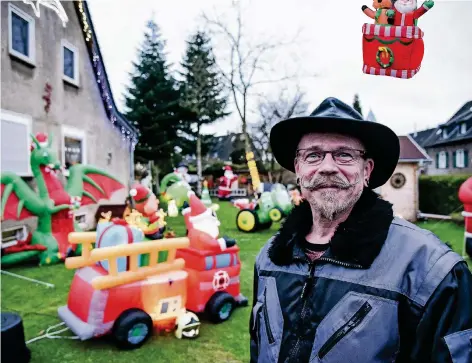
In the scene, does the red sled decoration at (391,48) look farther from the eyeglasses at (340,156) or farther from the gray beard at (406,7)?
the eyeglasses at (340,156)

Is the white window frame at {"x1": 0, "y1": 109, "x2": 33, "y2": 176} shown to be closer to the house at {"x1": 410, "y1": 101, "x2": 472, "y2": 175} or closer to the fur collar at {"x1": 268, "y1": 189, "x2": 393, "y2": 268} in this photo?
the fur collar at {"x1": 268, "y1": 189, "x2": 393, "y2": 268}

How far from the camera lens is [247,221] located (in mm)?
9664

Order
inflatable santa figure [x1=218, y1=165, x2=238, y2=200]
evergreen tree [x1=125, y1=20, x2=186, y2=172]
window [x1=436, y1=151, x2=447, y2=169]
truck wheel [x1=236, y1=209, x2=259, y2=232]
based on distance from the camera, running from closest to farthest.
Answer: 1. truck wheel [x1=236, y1=209, x2=259, y2=232]
2. evergreen tree [x1=125, y1=20, x2=186, y2=172]
3. inflatable santa figure [x1=218, y1=165, x2=238, y2=200]
4. window [x1=436, y1=151, x2=447, y2=169]

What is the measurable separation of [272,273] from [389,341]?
0.47 metres

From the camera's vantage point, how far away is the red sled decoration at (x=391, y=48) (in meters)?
1.53

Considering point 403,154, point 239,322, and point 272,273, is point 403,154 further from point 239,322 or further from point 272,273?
point 272,273

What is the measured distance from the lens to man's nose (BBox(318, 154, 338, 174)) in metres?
1.32

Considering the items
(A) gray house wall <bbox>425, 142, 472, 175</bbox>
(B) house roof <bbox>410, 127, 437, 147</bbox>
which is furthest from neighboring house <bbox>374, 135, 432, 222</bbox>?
(B) house roof <bbox>410, 127, 437, 147</bbox>

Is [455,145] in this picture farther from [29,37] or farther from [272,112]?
[29,37]

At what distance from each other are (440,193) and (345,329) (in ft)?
44.8

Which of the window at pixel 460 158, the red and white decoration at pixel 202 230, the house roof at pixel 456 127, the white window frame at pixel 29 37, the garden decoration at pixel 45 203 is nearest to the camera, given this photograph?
the red and white decoration at pixel 202 230

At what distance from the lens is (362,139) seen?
4.51ft

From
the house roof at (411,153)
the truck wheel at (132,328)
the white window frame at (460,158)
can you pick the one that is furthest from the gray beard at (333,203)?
the white window frame at (460,158)

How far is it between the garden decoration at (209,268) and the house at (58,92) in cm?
386
